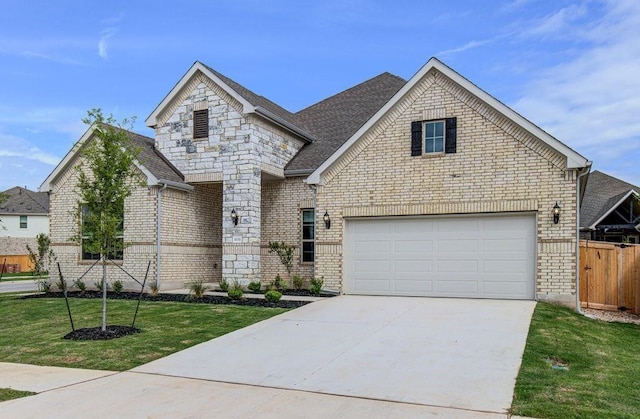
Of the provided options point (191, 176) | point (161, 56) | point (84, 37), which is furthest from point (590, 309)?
point (84, 37)

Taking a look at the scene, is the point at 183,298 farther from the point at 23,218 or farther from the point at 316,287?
the point at 23,218

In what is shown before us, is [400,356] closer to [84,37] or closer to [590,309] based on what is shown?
→ [590,309]

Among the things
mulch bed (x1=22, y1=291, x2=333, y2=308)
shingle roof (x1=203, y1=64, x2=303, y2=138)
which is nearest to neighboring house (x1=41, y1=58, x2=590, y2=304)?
shingle roof (x1=203, y1=64, x2=303, y2=138)

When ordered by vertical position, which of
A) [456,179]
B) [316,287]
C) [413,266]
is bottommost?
[316,287]

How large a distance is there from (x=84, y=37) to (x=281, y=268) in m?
10.3

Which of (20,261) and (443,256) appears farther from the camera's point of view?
(20,261)

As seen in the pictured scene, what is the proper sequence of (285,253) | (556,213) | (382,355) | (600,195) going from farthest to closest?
1. (600,195)
2. (285,253)
3. (556,213)
4. (382,355)

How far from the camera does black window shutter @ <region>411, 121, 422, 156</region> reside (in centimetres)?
1419

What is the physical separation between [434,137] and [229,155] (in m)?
7.14

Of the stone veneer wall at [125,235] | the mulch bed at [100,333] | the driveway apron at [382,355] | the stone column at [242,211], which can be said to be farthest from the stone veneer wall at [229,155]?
the mulch bed at [100,333]

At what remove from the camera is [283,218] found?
59.5 feet

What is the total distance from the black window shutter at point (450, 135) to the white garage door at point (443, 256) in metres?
1.94

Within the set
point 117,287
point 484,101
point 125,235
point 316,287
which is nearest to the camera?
point 484,101

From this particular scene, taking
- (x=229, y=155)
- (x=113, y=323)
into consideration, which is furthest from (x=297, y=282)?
(x=113, y=323)
